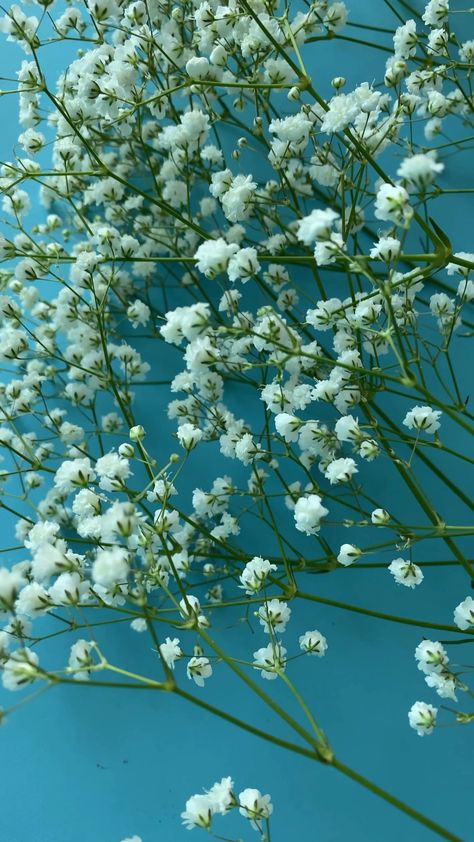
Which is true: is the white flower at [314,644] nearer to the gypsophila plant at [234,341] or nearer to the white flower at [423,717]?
the gypsophila plant at [234,341]

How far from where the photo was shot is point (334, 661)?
996mm

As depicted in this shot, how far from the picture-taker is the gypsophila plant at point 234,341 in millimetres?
672

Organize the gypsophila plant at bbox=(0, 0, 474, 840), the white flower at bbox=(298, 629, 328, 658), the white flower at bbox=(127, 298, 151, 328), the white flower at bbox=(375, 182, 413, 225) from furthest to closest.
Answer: the white flower at bbox=(127, 298, 151, 328)
the white flower at bbox=(298, 629, 328, 658)
the gypsophila plant at bbox=(0, 0, 474, 840)
the white flower at bbox=(375, 182, 413, 225)

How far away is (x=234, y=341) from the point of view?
868 millimetres

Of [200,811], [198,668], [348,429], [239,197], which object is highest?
[239,197]

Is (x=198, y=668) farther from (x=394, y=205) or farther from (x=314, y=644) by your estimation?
(x=394, y=205)

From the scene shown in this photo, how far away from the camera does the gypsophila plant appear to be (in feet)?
2.21

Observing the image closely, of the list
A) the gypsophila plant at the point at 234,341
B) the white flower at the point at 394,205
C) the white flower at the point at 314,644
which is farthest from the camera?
the white flower at the point at 314,644

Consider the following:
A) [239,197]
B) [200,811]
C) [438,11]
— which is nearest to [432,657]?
[200,811]

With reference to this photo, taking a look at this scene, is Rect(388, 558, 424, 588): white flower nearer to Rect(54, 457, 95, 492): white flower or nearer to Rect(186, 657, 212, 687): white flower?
Rect(186, 657, 212, 687): white flower

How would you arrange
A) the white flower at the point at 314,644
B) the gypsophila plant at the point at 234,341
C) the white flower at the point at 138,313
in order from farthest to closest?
1. the white flower at the point at 138,313
2. the white flower at the point at 314,644
3. the gypsophila plant at the point at 234,341

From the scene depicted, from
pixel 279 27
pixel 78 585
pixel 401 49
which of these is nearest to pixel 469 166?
pixel 401 49

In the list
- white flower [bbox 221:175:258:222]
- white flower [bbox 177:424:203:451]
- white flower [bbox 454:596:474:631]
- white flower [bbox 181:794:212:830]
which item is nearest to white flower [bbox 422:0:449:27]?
white flower [bbox 221:175:258:222]

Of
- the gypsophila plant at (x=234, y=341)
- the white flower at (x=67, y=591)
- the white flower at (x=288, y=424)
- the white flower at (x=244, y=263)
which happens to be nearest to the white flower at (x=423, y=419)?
the gypsophila plant at (x=234, y=341)
